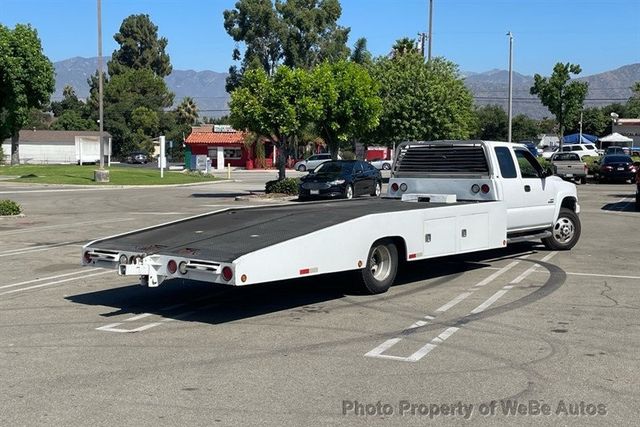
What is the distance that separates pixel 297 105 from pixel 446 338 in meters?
22.9

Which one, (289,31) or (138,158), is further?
(138,158)

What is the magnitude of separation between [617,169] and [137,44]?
99.1 meters

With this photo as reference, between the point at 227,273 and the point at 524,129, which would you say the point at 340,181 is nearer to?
the point at 227,273

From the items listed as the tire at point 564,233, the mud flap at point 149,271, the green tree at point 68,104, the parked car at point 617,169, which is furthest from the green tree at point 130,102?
the mud flap at point 149,271

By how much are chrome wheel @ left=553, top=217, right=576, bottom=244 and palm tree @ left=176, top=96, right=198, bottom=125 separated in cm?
9815

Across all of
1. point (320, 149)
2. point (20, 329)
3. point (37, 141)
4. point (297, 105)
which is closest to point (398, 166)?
point (20, 329)

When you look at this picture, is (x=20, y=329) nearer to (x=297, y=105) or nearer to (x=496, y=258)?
(x=496, y=258)

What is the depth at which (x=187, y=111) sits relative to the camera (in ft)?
358

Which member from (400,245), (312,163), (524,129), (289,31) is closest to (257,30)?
(289,31)

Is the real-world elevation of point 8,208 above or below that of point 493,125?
below

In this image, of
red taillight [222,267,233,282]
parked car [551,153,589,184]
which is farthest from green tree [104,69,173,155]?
red taillight [222,267,233,282]

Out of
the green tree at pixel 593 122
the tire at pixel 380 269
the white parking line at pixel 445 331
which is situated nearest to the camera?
the white parking line at pixel 445 331

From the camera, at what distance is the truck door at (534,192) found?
42.4 feet

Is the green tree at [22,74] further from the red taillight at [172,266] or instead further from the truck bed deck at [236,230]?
the red taillight at [172,266]
